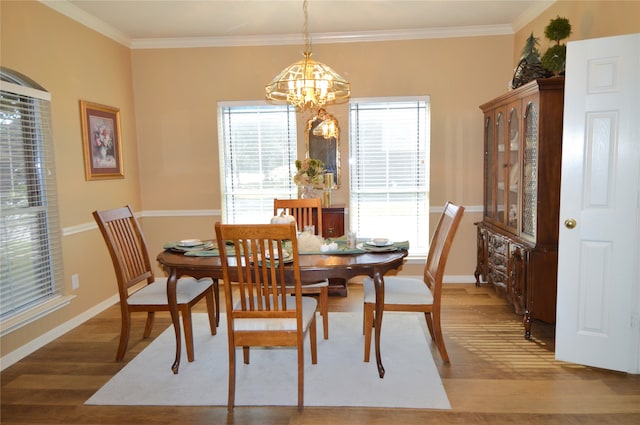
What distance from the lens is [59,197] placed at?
3.51 metres

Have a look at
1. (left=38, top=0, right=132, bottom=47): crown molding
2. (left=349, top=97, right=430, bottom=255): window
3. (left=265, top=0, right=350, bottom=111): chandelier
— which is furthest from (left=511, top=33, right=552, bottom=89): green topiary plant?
(left=38, top=0, right=132, bottom=47): crown molding

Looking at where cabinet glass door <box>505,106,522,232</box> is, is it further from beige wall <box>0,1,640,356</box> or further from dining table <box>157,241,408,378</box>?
dining table <box>157,241,408,378</box>

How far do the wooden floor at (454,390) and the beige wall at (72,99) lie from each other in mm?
463

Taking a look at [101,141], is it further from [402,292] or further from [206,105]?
[402,292]

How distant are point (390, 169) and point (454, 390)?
106 inches

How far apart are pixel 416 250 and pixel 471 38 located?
2321 millimetres

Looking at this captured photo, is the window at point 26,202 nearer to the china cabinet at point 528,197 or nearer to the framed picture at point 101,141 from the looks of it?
the framed picture at point 101,141

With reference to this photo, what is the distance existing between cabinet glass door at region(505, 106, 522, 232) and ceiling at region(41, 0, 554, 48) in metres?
1.08

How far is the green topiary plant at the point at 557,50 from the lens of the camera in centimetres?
301

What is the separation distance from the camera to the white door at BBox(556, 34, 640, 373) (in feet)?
8.30

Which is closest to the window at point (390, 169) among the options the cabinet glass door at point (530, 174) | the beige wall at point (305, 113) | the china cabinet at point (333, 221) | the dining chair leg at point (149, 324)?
the beige wall at point (305, 113)

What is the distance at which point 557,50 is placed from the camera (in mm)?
3004

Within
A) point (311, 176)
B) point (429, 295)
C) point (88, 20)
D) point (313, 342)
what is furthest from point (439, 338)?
point (88, 20)

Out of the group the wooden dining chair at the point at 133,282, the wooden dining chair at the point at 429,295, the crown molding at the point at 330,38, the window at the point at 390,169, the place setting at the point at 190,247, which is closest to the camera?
the wooden dining chair at the point at 429,295
